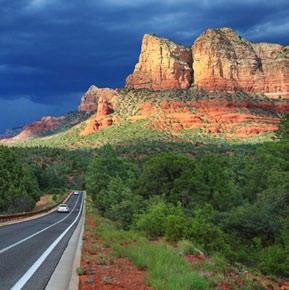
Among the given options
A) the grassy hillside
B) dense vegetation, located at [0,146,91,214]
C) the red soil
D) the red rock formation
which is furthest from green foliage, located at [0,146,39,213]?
the red rock formation

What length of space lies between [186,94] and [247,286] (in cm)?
18056

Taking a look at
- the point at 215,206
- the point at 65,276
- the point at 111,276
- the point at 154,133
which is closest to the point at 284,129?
the point at 215,206

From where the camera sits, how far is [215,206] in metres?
45.9

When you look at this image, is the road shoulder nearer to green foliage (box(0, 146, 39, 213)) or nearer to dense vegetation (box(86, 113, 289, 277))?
dense vegetation (box(86, 113, 289, 277))

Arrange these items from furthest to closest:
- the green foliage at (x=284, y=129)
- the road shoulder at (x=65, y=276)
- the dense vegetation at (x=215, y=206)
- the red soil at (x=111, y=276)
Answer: the green foliage at (x=284, y=129) < the dense vegetation at (x=215, y=206) < the red soil at (x=111, y=276) < the road shoulder at (x=65, y=276)

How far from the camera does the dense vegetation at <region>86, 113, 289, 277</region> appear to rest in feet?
87.5

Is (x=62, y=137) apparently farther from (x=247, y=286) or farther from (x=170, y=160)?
(x=247, y=286)

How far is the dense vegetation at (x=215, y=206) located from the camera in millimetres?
26672

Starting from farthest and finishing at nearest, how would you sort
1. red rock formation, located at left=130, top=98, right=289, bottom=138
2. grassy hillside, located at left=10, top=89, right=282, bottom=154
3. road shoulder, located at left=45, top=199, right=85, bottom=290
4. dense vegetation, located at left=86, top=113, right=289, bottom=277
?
red rock formation, located at left=130, top=98, right=289, bottom=138, grassy hillside, located at left=10, top=89, right=282, bottom=154, dense vegetation, located at left=86, top=113, right=289, bottom=277, road shoulder, located at left=45, top=199, right=85, bottom=290

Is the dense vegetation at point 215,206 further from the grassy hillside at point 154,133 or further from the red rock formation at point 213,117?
the red rock formation at point 213,117

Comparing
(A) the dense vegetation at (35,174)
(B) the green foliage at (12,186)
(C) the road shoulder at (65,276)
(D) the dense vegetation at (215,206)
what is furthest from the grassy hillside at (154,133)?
(C) the road shoulder at (65,276)

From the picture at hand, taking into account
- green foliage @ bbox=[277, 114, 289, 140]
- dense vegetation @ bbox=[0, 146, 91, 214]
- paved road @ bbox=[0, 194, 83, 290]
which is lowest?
dense vegetation @ bbox=[0, 146, 91, 214]

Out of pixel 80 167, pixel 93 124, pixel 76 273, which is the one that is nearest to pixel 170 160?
pixel 76 273

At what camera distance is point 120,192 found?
51562 millimetres
